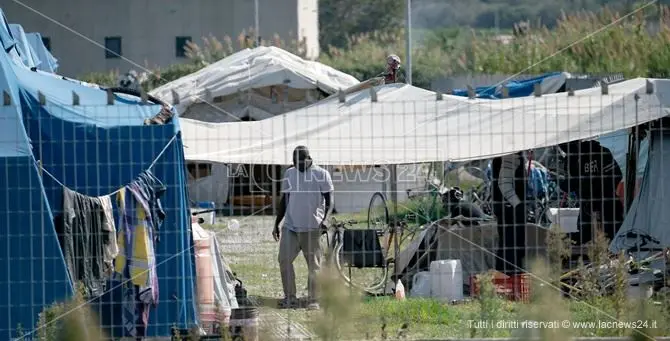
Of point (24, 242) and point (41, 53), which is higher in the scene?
point (41, 53)

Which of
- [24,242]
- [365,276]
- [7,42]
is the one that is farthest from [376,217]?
[24,242]

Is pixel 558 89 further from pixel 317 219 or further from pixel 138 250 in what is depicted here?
pixel 138 250

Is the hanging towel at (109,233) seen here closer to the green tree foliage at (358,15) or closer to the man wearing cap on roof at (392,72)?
the man wearing cap on roof at (392,72)

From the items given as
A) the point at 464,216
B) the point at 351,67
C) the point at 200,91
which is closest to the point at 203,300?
the point at 464,216

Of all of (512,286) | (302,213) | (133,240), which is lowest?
(512,286)

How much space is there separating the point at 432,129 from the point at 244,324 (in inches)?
110

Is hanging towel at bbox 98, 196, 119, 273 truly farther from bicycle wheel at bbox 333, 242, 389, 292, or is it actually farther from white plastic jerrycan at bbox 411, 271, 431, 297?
white plastic jerrycan at bbox 411, 271, 431, 297

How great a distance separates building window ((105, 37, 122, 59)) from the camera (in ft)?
156

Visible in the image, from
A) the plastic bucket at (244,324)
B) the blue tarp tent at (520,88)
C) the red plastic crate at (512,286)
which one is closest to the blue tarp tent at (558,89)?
the blue tarp tent at (520,88)

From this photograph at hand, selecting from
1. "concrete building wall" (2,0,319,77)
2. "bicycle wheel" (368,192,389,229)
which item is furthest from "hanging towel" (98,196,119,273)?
"concrete building wall" (2,0,319,77)

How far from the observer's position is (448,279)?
12.7 meters

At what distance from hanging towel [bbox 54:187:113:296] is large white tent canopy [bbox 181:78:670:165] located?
57.3 inches

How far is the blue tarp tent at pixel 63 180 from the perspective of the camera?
982 cm

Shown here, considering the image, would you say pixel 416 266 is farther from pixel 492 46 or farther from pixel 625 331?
pixel 492 46
